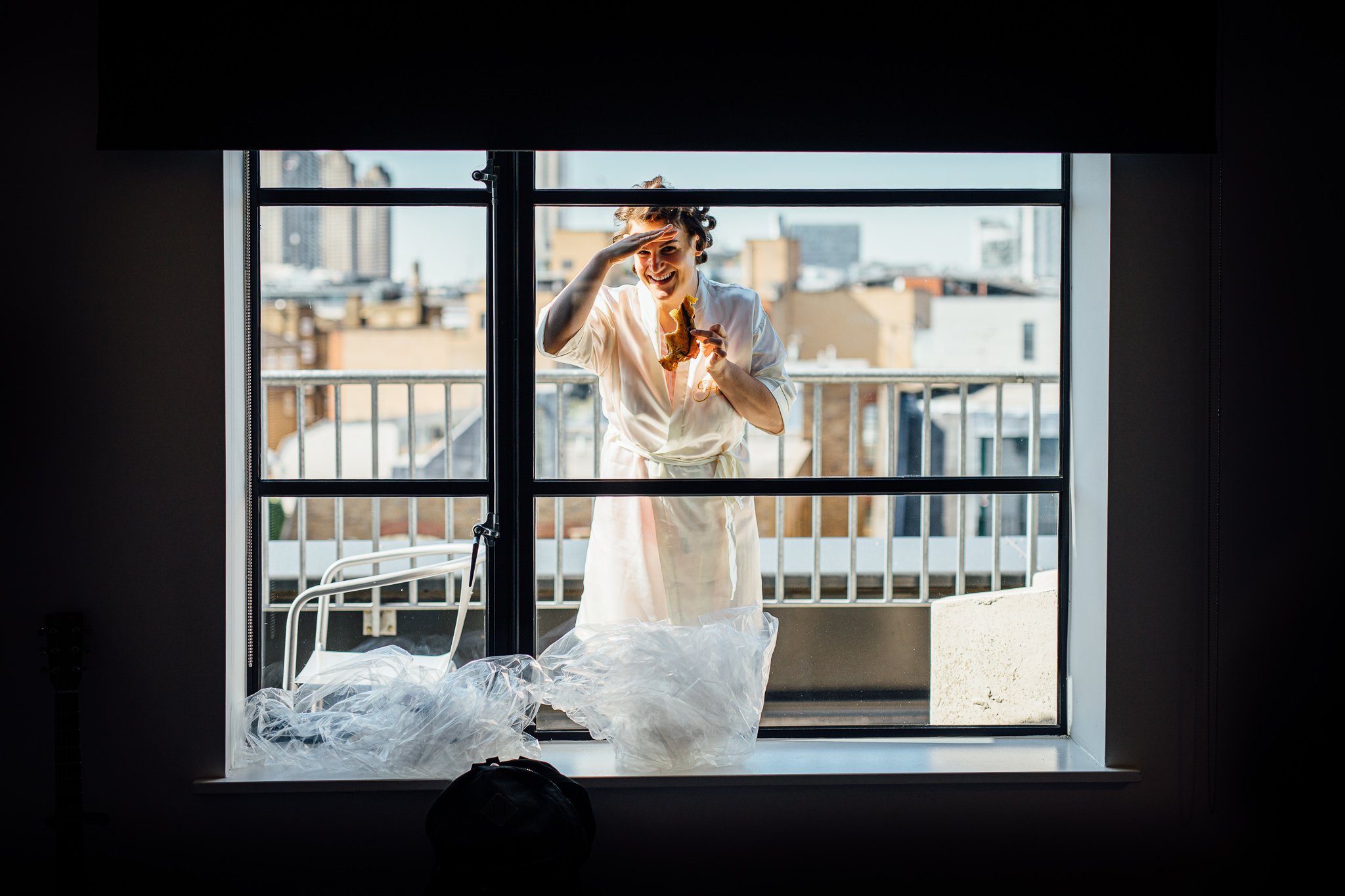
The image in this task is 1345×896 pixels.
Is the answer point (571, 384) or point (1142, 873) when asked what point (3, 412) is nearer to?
point (571, 384)

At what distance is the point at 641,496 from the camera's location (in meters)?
2.06

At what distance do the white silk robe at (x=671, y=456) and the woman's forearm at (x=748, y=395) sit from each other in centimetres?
2

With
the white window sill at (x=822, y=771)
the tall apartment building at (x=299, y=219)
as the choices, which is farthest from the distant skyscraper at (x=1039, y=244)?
the tall apartment building at (x=299, y=219)

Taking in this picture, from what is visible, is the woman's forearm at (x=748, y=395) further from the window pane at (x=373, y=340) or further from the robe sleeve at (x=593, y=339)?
the window pane at (x=373, y=340)

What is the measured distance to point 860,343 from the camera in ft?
7.24

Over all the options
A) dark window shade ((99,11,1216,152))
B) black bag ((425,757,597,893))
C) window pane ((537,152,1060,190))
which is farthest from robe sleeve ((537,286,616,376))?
black bag ((425,757,597,893))

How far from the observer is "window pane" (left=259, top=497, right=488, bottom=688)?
2.05m

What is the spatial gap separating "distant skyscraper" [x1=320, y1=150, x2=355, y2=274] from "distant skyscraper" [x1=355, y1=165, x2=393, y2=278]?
1cm

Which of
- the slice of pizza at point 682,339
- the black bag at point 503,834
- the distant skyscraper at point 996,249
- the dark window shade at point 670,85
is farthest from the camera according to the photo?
the distant skyscraper at point 996,249

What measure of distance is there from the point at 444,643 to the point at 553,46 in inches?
53.0

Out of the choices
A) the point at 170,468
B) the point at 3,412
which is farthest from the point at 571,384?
the point at 3,412

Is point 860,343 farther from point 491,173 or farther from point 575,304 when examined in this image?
point 491,173

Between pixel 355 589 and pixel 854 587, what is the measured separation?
1201 millimetres

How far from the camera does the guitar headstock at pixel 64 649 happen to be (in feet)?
5.95
